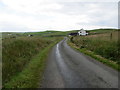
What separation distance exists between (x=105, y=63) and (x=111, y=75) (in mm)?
2810

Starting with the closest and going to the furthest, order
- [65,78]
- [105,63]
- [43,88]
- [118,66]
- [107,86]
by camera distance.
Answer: [107,86]
[43,88]
[65,78]
[118,66]
[105,63]

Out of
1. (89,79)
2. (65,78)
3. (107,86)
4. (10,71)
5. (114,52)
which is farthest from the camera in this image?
(114,52)

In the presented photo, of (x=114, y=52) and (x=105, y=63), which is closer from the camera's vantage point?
(x=105, y=63)

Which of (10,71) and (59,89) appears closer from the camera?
(59,89)

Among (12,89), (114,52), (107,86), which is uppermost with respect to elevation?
(114,52)

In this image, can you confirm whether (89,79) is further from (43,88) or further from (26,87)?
(26,87)

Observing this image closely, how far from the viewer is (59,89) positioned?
19.8 feet

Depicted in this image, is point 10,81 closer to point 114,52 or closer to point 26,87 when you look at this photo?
point 26,87

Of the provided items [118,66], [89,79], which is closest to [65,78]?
[89,79]

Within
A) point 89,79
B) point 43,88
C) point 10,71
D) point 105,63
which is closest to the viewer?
point 43,88

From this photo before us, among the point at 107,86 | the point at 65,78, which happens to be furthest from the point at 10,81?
the point at 107,86

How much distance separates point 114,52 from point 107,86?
610cm

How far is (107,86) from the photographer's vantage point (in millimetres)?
5855

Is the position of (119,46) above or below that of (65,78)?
above
